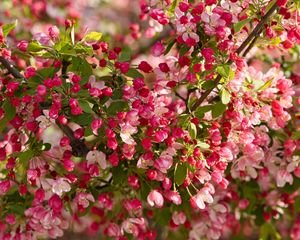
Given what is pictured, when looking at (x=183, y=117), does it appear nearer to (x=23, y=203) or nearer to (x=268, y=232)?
(x=23, y=203)

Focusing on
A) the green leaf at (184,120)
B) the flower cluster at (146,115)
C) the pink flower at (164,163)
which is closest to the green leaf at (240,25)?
the flower cluster at (146,115)

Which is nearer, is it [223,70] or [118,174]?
[223,70]

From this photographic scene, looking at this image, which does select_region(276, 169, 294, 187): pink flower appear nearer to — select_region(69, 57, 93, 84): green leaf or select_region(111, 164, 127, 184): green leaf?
select_region(111, 164, 127, 184): green leaf

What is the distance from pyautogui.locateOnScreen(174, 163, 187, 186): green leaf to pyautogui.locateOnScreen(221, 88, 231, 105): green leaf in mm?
220

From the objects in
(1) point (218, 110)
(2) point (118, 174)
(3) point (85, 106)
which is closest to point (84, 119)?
(3) point (85, 106)

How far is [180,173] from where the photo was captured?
1.83m

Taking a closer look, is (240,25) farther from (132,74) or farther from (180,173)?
(180,173)

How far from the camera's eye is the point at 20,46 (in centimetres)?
187

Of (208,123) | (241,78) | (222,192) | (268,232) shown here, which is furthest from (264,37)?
(268,232)

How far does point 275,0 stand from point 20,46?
74cm

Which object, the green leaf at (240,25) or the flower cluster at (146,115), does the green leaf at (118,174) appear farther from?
the green leaf at (240,25)

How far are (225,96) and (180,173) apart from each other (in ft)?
0.84

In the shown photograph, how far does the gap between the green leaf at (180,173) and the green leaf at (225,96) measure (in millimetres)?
220

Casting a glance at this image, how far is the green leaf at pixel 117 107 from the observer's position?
1.80 m
